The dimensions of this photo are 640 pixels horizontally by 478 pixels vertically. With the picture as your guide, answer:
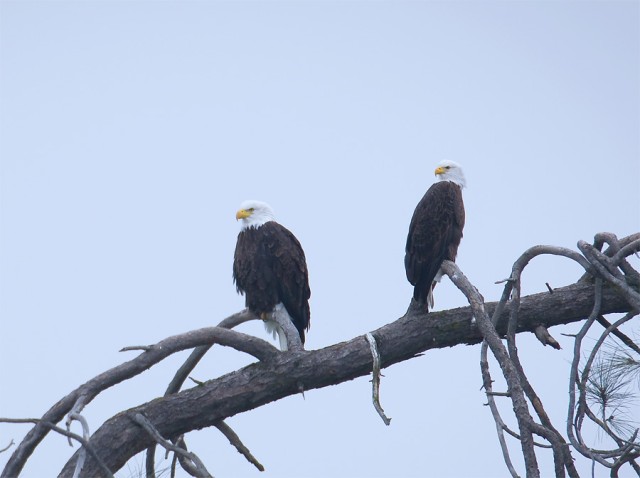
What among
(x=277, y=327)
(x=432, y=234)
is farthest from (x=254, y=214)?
(x=432, y=234)

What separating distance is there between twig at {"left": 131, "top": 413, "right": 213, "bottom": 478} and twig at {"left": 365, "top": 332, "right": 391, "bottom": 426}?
2.09ft

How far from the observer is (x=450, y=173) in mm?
5594

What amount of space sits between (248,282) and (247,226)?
1.47 feet

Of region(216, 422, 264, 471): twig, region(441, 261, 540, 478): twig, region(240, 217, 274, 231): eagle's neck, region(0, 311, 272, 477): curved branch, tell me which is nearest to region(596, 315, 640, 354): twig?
region(441, 261, 540, 478): twig

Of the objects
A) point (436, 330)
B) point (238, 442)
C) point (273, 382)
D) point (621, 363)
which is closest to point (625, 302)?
point (621, 363)

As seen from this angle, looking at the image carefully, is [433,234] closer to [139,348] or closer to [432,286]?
[432,286]

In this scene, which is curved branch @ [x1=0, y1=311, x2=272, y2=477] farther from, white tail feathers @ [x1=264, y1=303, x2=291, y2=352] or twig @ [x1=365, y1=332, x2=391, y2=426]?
white tail feathers @ [x1=264, y1=303, x2=291, y2=352]

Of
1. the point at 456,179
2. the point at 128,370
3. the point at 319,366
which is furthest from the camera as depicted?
the point at 456,179

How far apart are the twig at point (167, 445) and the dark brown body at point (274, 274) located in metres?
1.70

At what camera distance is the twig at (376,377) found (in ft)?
10.2

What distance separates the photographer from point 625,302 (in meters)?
3.91

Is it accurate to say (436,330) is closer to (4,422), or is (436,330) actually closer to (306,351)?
(306,351)

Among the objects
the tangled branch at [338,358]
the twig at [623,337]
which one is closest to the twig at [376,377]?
the tangled branch at [338,358]

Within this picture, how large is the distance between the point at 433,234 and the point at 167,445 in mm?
2071
